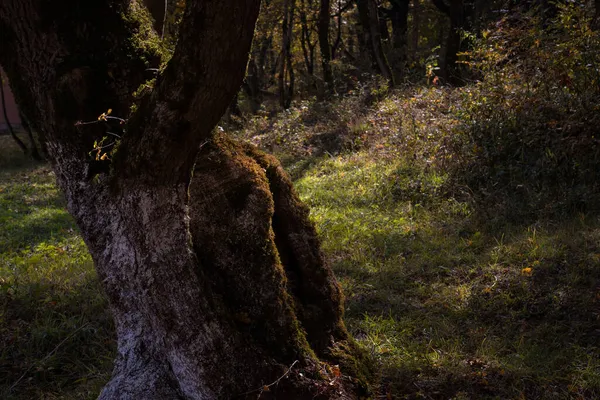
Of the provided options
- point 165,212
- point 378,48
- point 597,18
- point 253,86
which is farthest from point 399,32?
point 165,212

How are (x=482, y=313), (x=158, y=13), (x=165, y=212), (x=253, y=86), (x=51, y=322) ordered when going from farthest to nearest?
(x=253, y=86) → (x=51, y=322) → (x=482, y=313) → (x=158, y=13) → (x=165, y=212)

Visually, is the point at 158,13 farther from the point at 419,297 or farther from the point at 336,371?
the point at 419,297

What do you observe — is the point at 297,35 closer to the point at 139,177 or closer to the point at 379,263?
the point at 379,263

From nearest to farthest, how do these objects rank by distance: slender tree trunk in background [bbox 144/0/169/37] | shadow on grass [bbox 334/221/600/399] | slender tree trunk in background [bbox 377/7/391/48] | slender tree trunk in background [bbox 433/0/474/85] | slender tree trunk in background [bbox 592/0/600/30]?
shadow on grass [bbox 334/221/600/399] < slender tree trunk in background [bbox 144/0/169/37] < slender tree trunk in background [bbox 592/0/600/30] < slender tree trunk in background [bbox 433/0/474/85] < slender tree trunk in background [bbox 377/7/391/48]

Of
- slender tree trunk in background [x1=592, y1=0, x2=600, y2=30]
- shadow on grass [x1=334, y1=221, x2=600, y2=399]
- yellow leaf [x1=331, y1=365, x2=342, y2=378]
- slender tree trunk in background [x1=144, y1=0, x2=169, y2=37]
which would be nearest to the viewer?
yellow leaf [x1=331, y1=365, x2=342, y2=378]

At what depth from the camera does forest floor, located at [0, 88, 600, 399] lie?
147 inches

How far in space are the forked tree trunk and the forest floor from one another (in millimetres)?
933

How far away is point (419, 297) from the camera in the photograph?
4957 millimetres

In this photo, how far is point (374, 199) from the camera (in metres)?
7.65

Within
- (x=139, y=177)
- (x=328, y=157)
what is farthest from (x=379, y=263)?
(x=328, y=157)

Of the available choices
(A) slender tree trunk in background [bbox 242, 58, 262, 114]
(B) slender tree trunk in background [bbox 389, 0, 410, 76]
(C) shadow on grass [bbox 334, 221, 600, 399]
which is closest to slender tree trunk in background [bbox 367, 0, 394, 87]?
(B) slender tree trunk in background [bbox 389, 0, 410, 76]

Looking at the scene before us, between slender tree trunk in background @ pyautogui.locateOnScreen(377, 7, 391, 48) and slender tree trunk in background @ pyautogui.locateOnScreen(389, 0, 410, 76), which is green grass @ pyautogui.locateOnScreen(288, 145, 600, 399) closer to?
slender tree trunk in background @ pyautogui.locateOnScreen(389, 0, 410, 76)

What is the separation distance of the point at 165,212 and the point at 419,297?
9.51 ft

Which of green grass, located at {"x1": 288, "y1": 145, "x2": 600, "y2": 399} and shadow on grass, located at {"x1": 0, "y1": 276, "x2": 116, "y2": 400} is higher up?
green grass, located at {"x1": 288, "y1": 145, "x2": 600, "y2": 399}
